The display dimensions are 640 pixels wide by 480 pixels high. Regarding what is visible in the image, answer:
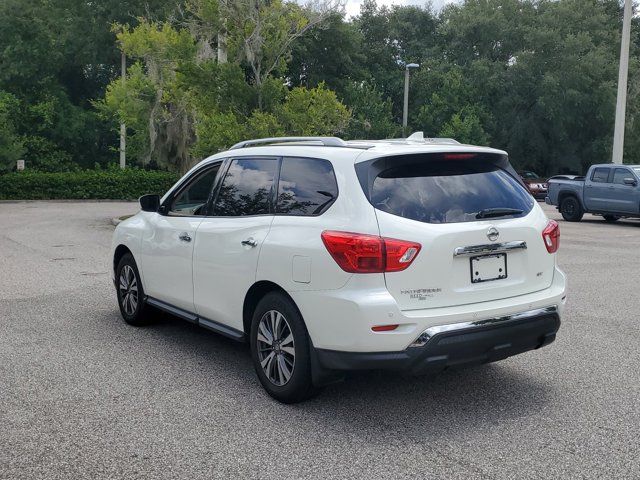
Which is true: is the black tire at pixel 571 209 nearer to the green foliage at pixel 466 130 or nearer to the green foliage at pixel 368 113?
the green foliage at pixel 466 130

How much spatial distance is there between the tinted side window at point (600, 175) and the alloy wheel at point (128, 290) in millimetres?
17238

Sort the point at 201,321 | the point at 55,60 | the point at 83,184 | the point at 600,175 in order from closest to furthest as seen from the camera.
→ the point at 201,321 < the point at 600,175 < the point at 83,184 < the point at 55,60

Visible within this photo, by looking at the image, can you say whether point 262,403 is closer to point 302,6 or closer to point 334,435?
point 334,435

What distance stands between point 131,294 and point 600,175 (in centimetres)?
1746

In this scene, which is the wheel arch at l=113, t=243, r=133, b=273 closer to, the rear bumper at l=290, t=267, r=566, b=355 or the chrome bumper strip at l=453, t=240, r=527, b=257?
the rear bumper at l=290, t=267, r=566, b=355

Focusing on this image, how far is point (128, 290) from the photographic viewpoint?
7.15 meters

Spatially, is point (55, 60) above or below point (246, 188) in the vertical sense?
above

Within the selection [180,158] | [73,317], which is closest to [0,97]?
[180,158]

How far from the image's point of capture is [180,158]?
29.2 metres

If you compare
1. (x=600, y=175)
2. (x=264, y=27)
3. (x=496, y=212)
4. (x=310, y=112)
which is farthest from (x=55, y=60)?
(x=496, y=212)

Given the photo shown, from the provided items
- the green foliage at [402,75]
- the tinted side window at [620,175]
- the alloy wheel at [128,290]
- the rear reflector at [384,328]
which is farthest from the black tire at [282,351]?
the green foliage at [402,75]

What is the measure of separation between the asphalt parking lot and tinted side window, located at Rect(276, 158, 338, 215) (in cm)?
131

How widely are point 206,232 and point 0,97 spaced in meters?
38.7

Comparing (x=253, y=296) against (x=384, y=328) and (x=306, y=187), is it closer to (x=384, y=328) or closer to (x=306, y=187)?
(x=306, y=187)
